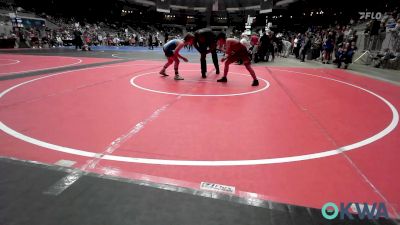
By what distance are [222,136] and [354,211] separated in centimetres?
187

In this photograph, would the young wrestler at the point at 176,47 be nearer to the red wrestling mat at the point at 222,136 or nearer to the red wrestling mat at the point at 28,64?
the red wrestling mat at the point at 222,136

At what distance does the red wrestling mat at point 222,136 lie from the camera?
8.52 feet

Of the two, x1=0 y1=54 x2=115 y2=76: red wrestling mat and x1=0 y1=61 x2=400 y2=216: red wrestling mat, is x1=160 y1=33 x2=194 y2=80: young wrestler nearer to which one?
x1=0 y1=61 x2=400 y2=216: red wrestling mat

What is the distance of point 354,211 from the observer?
7.03 ft

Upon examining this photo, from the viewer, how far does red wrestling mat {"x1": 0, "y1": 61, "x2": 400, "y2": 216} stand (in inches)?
102

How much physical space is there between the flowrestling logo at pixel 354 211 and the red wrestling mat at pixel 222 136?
8 cm

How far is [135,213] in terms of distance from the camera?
2.02m

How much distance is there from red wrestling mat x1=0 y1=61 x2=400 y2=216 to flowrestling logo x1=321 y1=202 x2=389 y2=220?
83mm

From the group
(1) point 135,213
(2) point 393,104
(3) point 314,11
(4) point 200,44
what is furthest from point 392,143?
(3) point 314,11

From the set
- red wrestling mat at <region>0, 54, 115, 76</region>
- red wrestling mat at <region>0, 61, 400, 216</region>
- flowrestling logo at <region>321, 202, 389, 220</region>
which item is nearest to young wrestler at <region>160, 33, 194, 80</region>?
red wrestling mat at <region>0, 61, 400, 216</region>

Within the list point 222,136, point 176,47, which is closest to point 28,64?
point 176,47

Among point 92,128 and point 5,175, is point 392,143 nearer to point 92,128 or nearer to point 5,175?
point 92,128

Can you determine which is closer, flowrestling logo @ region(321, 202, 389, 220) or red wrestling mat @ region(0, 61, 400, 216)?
flowrestling logo @ region(321, 202, 389, 220)

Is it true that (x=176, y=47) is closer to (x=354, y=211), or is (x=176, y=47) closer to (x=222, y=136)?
(x=222, y=136)
